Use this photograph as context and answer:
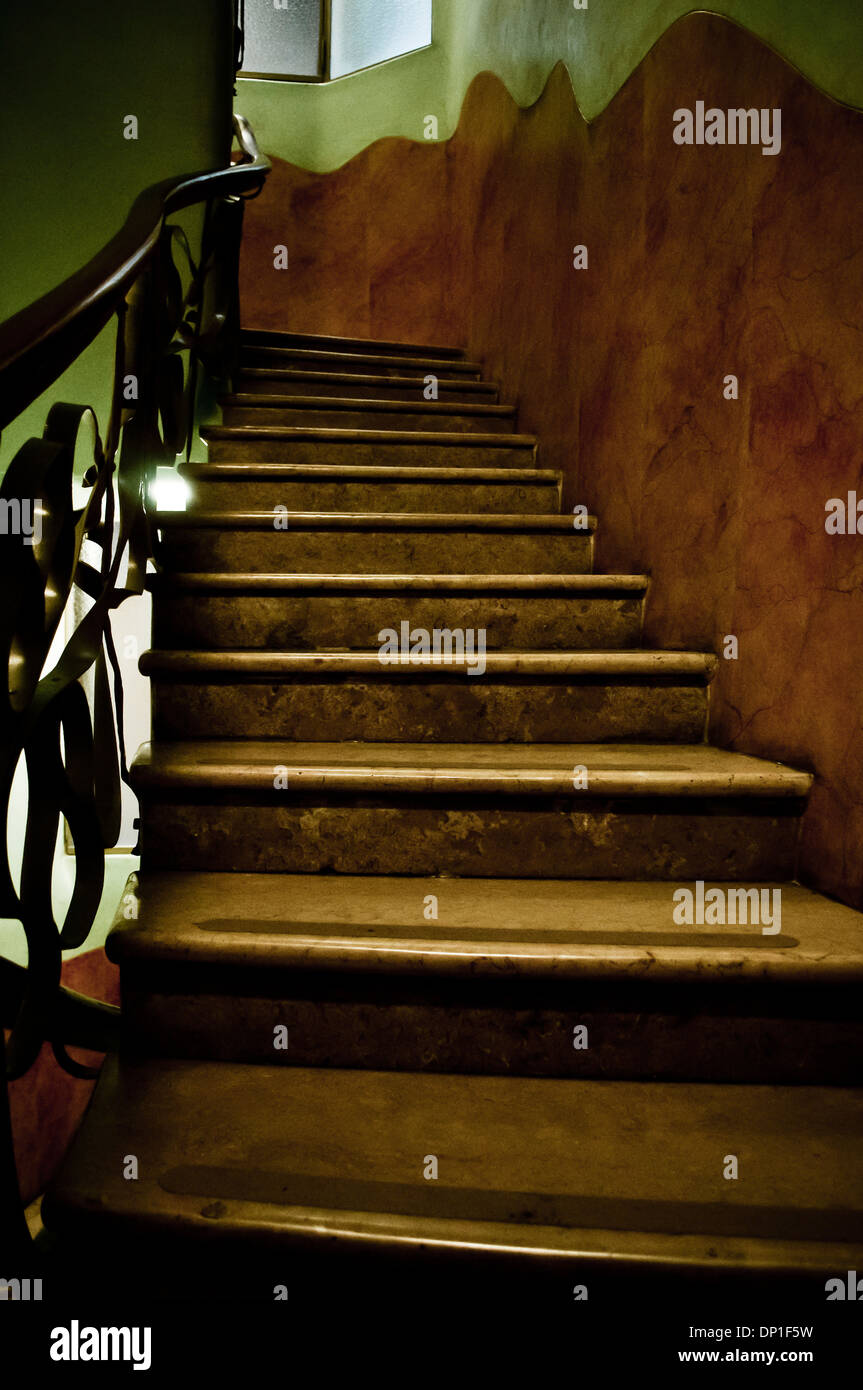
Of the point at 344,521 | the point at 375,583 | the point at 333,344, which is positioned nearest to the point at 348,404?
the point at 333,344

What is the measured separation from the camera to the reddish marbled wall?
1.39 m

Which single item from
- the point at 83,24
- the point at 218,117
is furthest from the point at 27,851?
the point at 218,117

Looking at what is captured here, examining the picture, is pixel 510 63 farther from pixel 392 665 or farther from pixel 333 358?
pixel 392 665

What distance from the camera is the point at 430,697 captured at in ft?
5.58

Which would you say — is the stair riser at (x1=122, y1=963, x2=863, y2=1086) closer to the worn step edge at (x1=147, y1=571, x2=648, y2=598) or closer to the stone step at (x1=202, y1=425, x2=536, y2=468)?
the worn step edge at (x1=147, y1=571, x2=648, y2=598)

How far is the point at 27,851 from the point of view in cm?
101

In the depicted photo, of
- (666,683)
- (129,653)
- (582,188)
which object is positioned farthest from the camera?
(129,653)

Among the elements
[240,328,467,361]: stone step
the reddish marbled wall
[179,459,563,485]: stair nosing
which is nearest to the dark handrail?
[179,459,563,485]: stair nosing

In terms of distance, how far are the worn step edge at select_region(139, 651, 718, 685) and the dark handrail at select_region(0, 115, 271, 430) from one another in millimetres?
728

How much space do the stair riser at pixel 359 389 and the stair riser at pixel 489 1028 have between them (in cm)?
251

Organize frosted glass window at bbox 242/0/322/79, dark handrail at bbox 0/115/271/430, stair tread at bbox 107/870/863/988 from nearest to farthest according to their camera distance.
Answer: dark handrail at bbox 0/115/271/430 < stair tread at bbox 107/870/863/988 < frosted glass window at bbox 242/0/322/79

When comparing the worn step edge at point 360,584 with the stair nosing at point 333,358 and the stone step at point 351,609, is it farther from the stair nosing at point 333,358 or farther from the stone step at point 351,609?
the stair nosing at point 333,358
